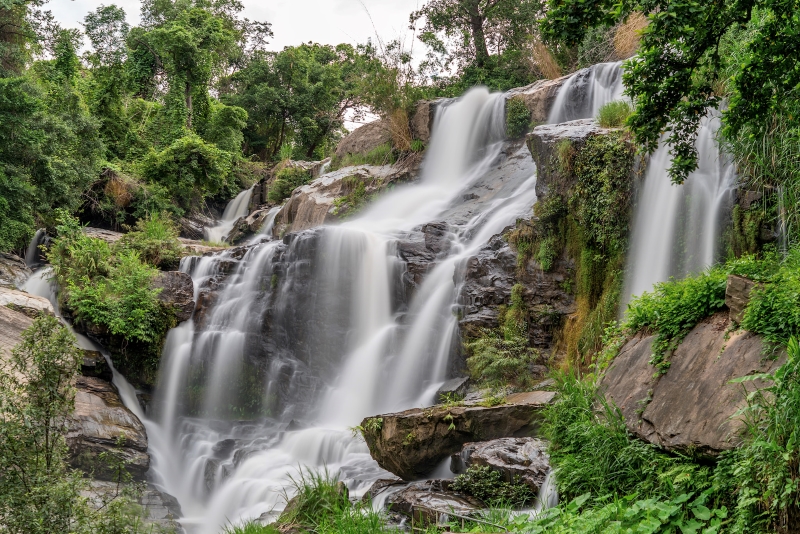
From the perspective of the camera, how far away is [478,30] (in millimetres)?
22906

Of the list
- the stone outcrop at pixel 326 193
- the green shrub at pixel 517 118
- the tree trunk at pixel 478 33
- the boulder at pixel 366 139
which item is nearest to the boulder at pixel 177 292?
the stone outcrop at pixel 326 193

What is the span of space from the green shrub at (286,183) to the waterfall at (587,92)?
388 inches

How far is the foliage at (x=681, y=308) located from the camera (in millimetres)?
5176

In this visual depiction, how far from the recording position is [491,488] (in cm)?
620

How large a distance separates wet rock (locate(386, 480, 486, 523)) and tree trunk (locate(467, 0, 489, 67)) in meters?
18.1

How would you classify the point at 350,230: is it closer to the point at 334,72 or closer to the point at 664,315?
the point at 664,315

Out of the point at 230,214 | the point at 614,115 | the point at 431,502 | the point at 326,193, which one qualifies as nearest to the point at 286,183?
the point at 230,214

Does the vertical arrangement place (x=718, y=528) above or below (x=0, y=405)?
below

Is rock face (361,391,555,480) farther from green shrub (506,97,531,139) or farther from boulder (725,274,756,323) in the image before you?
green shrub (506,97,531,139)

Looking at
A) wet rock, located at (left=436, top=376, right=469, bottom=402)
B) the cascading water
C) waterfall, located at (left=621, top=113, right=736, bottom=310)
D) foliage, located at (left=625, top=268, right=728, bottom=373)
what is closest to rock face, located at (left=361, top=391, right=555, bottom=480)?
the cascading water

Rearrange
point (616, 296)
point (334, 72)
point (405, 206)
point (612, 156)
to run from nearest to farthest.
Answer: point (616, 296), point (612, 156), point (405, 206), point (334, 72)

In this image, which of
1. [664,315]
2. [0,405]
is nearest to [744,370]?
[664,315]

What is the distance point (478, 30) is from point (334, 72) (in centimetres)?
966

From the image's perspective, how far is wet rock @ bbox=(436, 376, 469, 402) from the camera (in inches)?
367
